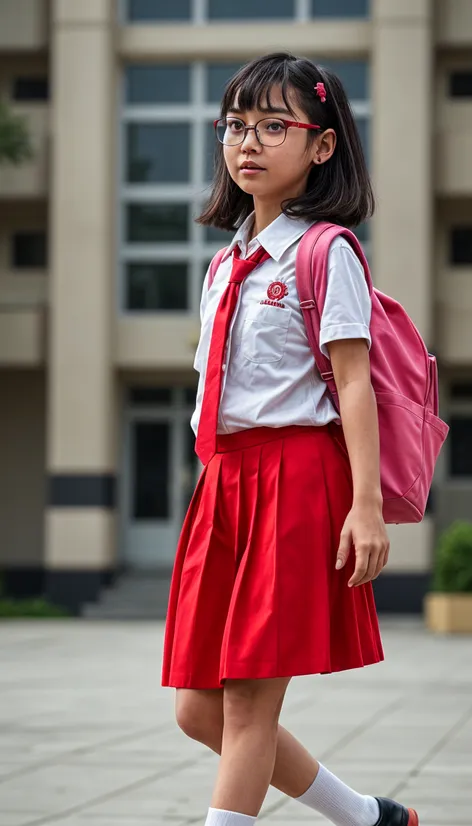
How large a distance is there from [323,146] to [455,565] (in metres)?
14.5

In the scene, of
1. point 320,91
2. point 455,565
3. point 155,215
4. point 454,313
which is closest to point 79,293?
point 155,215

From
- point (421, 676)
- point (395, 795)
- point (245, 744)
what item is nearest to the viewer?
point (245, 744)

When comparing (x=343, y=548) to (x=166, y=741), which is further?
(x=166, y=741)

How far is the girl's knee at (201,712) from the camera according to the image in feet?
10.9

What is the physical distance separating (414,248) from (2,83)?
26.5ft

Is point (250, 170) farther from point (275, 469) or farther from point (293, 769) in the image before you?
point (293, 769)

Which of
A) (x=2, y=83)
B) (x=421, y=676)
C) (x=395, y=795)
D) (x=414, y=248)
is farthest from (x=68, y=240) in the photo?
(x=395, y=795)

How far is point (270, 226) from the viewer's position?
342 centimetres

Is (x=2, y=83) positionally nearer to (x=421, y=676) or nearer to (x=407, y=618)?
(x=407, y=618)

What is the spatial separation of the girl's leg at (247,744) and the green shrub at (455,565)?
558 inches

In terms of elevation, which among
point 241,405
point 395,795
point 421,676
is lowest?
point 421,676

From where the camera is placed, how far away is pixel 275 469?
3.30 meters

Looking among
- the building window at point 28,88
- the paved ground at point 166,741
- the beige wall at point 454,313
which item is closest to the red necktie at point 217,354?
the paved ground at point 166,741

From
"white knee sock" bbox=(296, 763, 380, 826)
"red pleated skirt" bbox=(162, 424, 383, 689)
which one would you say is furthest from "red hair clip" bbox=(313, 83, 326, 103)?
"white knee sock" bbox=(296, 763, 380, 826)
